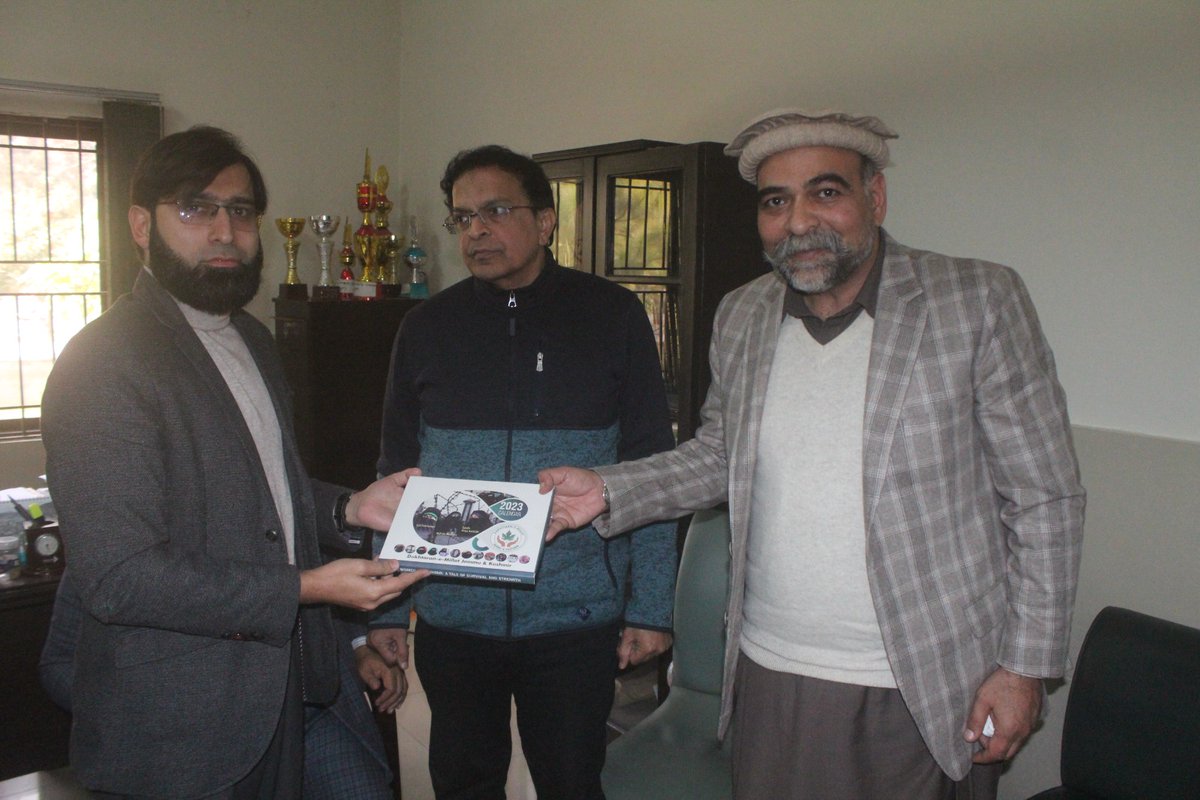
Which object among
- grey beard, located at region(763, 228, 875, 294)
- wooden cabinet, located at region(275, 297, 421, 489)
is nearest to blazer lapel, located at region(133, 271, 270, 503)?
grey beard, located at region(763, 228, 875, 294)

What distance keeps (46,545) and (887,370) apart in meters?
2.33

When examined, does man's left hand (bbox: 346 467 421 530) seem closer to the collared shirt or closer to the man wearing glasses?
the man wearing glasses

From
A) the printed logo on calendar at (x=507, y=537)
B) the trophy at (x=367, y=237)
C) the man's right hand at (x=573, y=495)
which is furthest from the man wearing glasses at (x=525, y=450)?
the trophy at (x=367, y=237)

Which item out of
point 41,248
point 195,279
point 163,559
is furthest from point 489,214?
point 41,248

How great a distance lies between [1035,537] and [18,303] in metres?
Result: 4.79

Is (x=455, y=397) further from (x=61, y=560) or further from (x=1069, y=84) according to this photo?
Answer: (x=1069, y=84)

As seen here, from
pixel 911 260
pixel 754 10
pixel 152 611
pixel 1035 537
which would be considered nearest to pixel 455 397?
→ pixel 152 611

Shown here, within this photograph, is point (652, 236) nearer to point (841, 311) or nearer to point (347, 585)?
point (841, 311)

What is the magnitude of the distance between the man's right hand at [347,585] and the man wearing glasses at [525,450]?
1.07ft

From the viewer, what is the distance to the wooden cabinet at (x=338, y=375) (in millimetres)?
4363

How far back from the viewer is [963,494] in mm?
1476

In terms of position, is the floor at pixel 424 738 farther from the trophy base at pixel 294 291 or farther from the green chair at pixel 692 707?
the trophy base at pixel 294 291

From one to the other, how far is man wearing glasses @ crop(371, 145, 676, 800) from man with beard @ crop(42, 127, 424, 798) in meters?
0.35

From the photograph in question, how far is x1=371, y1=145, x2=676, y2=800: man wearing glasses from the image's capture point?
1.87m
